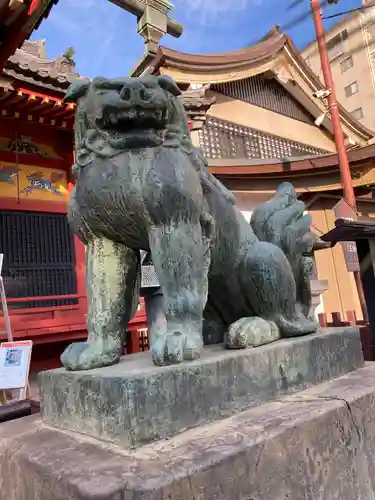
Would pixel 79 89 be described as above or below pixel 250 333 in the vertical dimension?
above

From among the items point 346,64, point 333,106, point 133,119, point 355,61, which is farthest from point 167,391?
point 346,64

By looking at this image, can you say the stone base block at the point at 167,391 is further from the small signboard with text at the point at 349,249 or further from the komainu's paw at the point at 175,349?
the small signboard with text at the point at 349,249

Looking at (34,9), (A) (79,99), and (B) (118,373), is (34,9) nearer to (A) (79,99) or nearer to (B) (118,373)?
(A) (79,99)

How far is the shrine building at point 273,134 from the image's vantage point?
707 centimetres

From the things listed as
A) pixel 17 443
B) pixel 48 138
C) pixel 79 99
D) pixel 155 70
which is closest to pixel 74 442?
pixel 17 443

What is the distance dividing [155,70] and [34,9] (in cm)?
313

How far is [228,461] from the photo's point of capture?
0.76m

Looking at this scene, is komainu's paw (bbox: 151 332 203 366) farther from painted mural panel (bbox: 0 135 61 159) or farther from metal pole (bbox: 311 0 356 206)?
metal pole (bbox: 311 0 356 206)

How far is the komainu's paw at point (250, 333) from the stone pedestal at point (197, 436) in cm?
6

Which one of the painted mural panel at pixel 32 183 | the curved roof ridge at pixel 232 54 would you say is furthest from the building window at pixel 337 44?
the painted mural panel at pixel 32 183

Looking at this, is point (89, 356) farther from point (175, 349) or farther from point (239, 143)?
point (239, 143)

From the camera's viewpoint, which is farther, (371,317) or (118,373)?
(371,317)

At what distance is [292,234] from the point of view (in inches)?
57.9

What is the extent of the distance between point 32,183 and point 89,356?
5.42 meters
